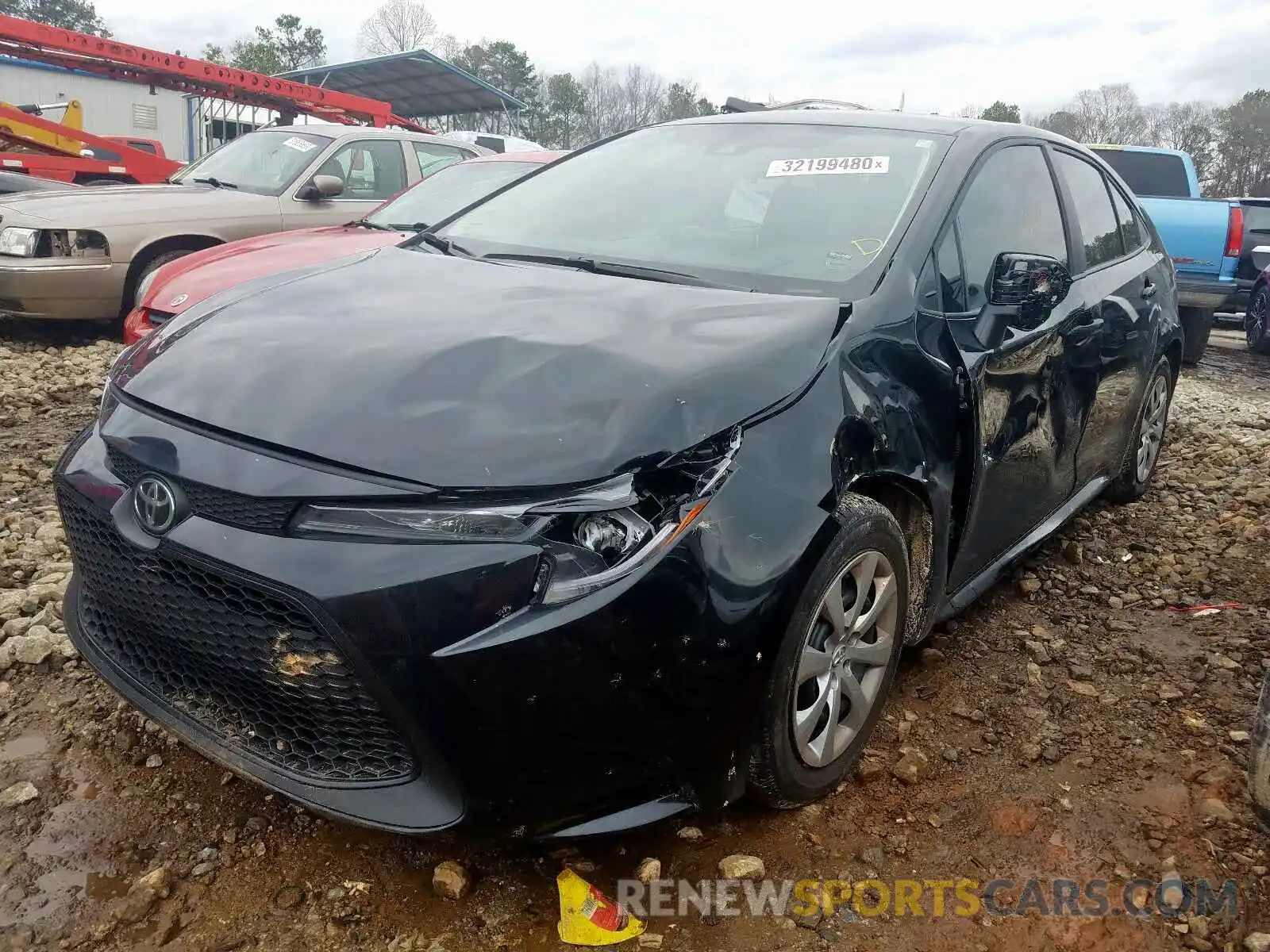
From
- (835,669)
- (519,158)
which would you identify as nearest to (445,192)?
(519,158)

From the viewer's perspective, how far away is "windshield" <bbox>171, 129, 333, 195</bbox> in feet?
22.7

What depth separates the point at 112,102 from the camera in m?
23.1

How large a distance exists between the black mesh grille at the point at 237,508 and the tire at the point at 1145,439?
351 cm

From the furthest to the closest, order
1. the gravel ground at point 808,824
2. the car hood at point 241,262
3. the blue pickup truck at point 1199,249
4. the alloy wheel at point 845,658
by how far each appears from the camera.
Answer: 1. the blue pickup truck at point 1199,249
2. the car hood at point 241,262
3. the alloy wheel at point 845,658
4. the gravel ground at point 808,824

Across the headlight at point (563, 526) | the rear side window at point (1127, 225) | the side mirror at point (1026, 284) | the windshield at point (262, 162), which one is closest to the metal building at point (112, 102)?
the windshield at point (262, 162)

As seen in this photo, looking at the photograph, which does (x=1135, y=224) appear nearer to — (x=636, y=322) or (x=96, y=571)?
(x=636, y=322)

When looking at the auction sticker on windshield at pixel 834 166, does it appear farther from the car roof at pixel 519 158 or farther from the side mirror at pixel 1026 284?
the car roof at pixel 519 158

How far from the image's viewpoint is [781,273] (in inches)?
97.8

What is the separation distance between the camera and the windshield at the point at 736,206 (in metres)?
2.54

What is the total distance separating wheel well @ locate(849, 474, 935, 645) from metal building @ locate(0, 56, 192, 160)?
954 inches

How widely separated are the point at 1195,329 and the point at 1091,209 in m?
5.30

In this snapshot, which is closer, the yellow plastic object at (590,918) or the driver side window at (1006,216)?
the yellow plastic object at (590,918)

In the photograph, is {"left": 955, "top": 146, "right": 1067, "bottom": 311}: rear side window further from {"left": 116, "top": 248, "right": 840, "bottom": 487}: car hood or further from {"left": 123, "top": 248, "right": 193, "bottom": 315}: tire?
{"left": 123, "top": 248, "right": 193, "bottom": 315}: tire

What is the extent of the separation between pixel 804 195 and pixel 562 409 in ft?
4.23
